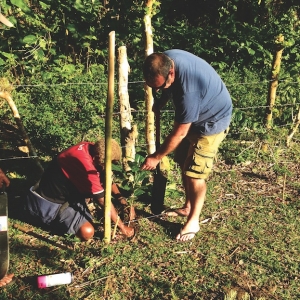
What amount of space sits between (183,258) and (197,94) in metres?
1.53

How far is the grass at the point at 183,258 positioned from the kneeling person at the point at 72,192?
0.47 feet

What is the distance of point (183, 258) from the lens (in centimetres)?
349

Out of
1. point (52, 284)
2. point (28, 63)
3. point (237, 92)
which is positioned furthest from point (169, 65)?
point (28, 63)

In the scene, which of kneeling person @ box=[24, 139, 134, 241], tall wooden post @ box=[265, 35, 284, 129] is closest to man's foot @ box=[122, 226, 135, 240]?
kneeling person @ box=[24, 139, 134, 241]

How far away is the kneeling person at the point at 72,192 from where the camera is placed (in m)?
3.31

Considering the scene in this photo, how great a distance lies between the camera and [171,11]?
355 inches

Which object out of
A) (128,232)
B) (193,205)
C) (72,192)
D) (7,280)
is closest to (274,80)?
(193,205)

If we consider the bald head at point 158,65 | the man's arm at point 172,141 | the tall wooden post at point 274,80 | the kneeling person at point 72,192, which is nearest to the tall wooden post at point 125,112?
the kneeling person at point 72,192

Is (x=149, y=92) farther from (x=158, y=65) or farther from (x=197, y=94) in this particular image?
(x=158, y=65)

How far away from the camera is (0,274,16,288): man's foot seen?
308cm

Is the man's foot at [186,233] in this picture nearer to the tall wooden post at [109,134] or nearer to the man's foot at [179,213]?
the man's foot at [179,213]

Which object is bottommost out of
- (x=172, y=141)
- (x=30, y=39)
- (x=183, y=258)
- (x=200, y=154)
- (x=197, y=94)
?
(x=183, y=258)

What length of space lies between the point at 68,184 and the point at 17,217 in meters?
0.81

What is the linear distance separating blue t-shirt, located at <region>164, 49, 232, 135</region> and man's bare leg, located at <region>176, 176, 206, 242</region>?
495 mm
